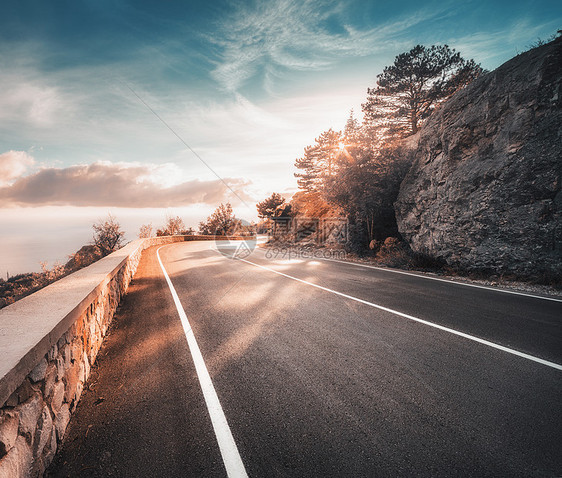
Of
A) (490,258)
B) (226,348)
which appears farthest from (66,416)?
(490,258)

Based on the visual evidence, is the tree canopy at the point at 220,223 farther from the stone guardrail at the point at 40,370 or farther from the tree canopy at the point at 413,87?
the stone guardrail at the point at 40,370

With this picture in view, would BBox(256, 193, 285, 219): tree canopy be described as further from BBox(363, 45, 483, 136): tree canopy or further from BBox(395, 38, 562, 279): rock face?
BBox(395, 38, 562, 279): rock face

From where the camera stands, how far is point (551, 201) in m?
6.88

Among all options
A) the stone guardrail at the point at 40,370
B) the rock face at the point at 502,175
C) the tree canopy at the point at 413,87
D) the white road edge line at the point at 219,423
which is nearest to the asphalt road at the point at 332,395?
the white road edge line at the point at 219,423

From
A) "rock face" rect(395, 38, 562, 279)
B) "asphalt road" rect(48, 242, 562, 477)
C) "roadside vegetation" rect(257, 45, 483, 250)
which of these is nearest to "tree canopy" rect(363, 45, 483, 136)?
"roadside vegetation" rect(257, 45, 483, 250)

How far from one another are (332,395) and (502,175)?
8.88 meters

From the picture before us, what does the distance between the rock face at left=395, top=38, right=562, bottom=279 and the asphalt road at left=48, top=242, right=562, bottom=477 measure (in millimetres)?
2970

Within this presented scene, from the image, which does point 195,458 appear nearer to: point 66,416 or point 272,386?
point 272,386

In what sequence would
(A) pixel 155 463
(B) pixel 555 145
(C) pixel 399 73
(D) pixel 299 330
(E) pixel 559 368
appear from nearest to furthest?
1. (A) pixel 155 463
2. (E) pixel 559 368
3. (D) pixel 299 330
4. (B) pixel 555 145
5. (C) pixel 399 73

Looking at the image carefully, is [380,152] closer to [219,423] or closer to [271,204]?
[219,423]

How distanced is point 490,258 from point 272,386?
27.9 feet

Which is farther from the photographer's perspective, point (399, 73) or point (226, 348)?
point (399, 73)

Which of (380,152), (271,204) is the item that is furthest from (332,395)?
(271,204)

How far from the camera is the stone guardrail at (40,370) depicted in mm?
1605
